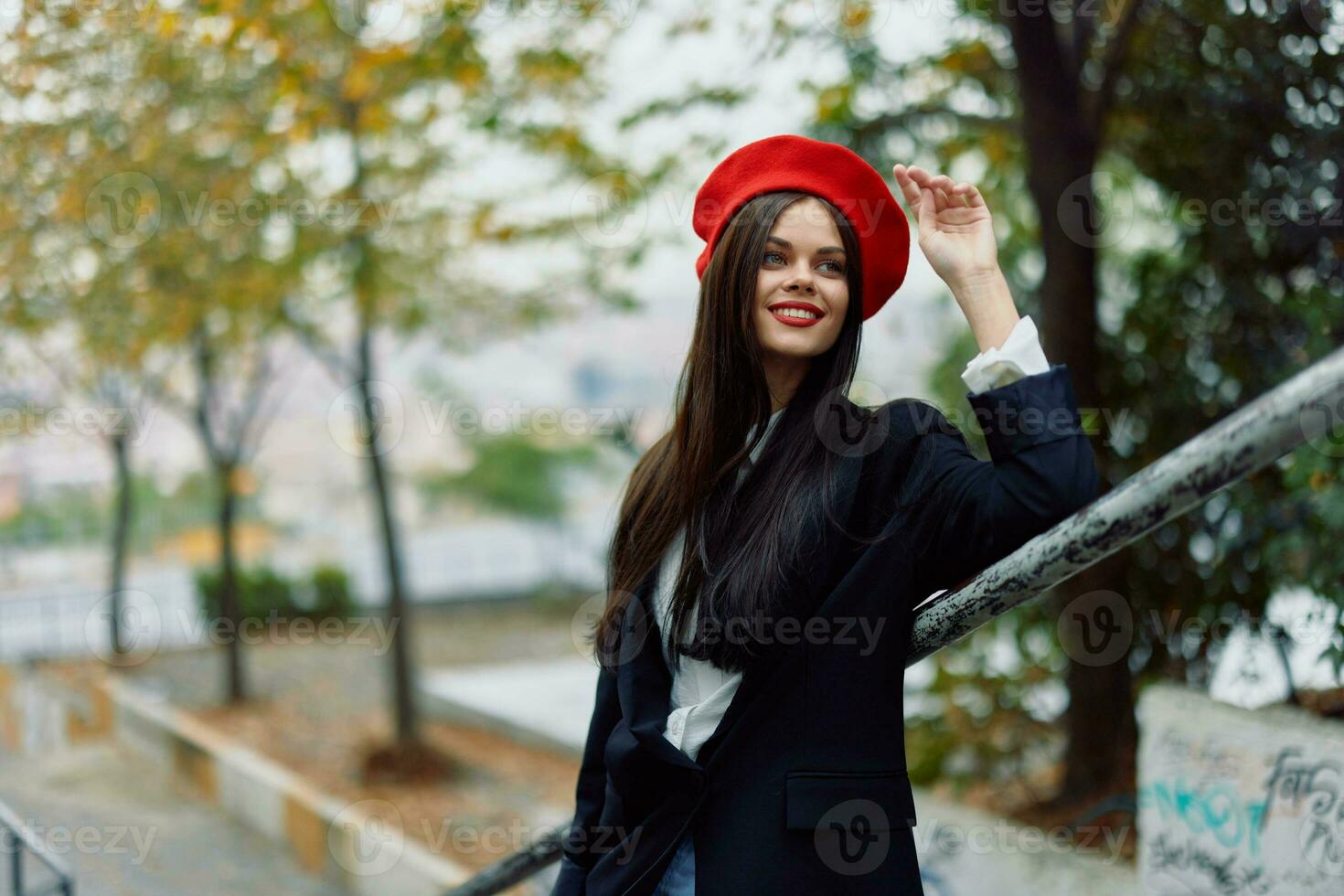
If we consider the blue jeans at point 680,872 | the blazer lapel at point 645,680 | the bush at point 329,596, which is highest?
the blazer lapel at point 645,680

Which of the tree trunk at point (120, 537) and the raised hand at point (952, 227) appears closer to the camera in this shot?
the raised hand at point (952, 227)

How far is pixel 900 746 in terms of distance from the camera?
166 centimetres

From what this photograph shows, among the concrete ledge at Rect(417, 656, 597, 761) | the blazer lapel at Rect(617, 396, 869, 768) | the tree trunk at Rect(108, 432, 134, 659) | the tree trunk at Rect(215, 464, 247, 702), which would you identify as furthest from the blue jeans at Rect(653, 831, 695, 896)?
the tree trunk at Rect(108, 432, 134, 659)

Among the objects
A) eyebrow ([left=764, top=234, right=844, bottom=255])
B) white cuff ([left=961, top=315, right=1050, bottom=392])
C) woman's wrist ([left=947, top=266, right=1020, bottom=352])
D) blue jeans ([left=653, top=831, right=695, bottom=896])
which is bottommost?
blue jeans ([left=653, top=831, right=695, bottom=896])

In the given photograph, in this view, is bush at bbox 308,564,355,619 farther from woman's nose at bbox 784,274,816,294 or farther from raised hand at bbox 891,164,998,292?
raised hand at bbox 891,164,998,292

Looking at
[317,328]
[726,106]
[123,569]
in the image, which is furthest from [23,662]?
[726,106]

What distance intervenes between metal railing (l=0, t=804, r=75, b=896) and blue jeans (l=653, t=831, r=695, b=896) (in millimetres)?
1893

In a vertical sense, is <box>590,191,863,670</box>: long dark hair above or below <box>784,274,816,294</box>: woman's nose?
below

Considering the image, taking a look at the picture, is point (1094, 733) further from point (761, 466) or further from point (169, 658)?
point (169, 658)

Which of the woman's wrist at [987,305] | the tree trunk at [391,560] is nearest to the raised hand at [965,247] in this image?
the woman's wrist at [987,305]

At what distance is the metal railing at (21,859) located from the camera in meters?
2.96

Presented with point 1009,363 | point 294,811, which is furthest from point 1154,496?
point 294,811

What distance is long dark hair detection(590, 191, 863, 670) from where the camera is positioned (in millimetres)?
1728

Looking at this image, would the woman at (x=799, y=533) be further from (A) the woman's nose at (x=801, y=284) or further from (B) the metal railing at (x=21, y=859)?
(B) the metal railing at (x=21, y=859)
